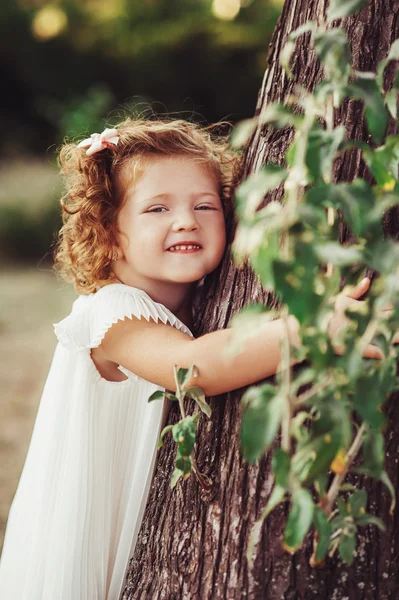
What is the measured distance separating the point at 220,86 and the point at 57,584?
33.9 ft

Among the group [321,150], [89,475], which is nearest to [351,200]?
[321,150]

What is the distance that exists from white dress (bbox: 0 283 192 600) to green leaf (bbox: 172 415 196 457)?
1.35ft

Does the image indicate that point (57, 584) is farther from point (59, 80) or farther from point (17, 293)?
point (59, 80)

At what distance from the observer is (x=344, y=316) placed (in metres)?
1.51

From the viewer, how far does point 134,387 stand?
6.91ft

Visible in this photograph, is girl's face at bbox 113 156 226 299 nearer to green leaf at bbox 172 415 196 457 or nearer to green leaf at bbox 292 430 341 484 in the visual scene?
green leaf at bbox 172 415 196 457

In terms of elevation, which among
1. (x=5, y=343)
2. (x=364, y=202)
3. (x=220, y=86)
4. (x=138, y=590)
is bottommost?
(x=138, y=590)

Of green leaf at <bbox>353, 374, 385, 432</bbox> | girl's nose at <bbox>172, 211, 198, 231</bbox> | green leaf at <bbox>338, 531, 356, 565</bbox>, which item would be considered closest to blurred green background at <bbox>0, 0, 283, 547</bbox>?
girl's nose at <bbox>172, 211, 198, 231</bbox>

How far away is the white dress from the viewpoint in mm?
2045

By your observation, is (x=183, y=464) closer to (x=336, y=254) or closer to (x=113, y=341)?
(x=113, y=341)

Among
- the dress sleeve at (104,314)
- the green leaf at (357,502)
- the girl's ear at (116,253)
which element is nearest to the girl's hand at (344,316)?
the green leaf at (357,502)

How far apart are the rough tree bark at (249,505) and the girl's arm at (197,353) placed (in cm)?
9

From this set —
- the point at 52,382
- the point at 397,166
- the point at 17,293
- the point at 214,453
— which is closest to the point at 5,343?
the point at 17,293

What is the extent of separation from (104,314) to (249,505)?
0.60 metres
